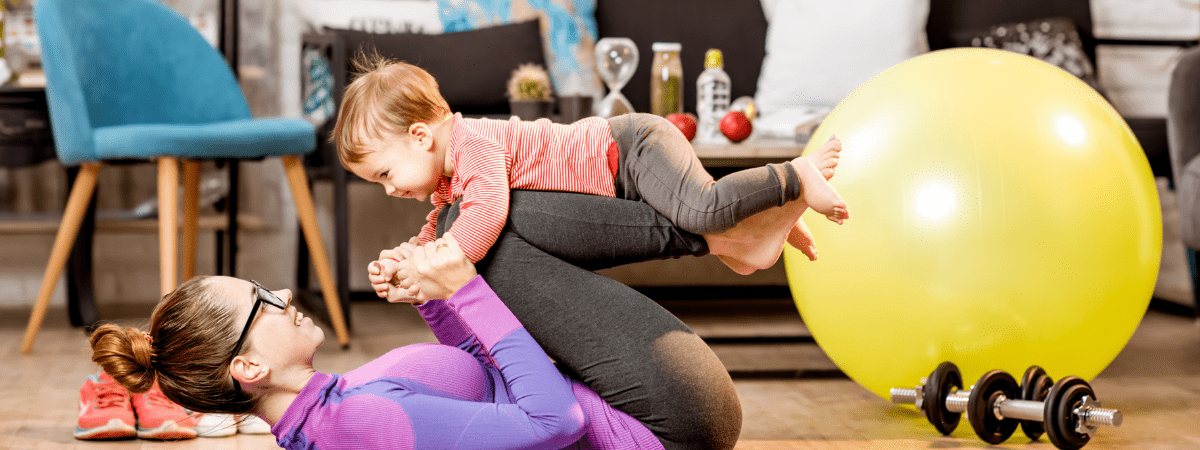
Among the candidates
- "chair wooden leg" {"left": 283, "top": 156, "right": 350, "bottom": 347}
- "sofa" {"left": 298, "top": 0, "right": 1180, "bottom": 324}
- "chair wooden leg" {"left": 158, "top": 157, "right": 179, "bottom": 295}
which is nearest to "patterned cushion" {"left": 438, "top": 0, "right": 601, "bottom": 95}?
"sofa" {"left": 298, "top": 0, "right": 1180, "bottom": 324}

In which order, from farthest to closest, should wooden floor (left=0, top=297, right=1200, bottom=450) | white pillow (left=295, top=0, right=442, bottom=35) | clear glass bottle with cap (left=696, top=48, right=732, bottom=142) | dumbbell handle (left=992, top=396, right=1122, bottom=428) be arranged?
white pillow (left=295, top=0, right=442, bottom=35)
clear glass bottle with cap (left=696, top=48, right=732, bottom=142)
wooden floor (left=0, top=297, right=1200, bottom=450)
dumbbell handle (left=992, top=396, right=1122, bottom=428)

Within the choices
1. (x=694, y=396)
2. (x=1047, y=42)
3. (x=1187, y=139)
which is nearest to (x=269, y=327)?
(x=694, y=396)

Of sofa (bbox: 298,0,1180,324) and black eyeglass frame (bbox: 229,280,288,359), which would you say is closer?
black eyeglass frame (bbox: 229,280,288,359)

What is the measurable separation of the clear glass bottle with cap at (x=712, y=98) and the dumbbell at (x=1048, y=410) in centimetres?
103

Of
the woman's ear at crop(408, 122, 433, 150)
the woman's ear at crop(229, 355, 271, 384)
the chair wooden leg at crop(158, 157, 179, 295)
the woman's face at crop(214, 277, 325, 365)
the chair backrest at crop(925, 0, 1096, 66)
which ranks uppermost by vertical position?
the chair backrest at crop(925, 0, 1096, 66)

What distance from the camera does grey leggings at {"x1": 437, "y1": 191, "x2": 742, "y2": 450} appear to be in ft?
3.57

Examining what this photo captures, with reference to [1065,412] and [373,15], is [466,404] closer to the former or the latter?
[1065,412]

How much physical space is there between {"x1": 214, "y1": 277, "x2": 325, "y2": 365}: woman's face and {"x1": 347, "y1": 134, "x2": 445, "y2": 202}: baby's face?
0.19 meters

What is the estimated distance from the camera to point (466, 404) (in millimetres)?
1014

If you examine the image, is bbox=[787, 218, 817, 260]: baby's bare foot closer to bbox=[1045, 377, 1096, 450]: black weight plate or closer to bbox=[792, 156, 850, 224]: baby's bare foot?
bbox=[792, 156, 850, 224]: baby's bare foot

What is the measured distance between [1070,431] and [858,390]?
566mm

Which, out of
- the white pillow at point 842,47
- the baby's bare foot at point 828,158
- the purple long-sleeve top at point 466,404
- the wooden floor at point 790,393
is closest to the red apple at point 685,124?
the wooden floor at point 790,393

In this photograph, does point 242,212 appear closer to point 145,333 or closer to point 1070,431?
point 145,333

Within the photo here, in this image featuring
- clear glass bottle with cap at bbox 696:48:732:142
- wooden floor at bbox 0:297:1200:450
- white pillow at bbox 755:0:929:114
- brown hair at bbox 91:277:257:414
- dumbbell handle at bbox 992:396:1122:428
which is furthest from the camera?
white pillow at bbox 755:0:929:114
